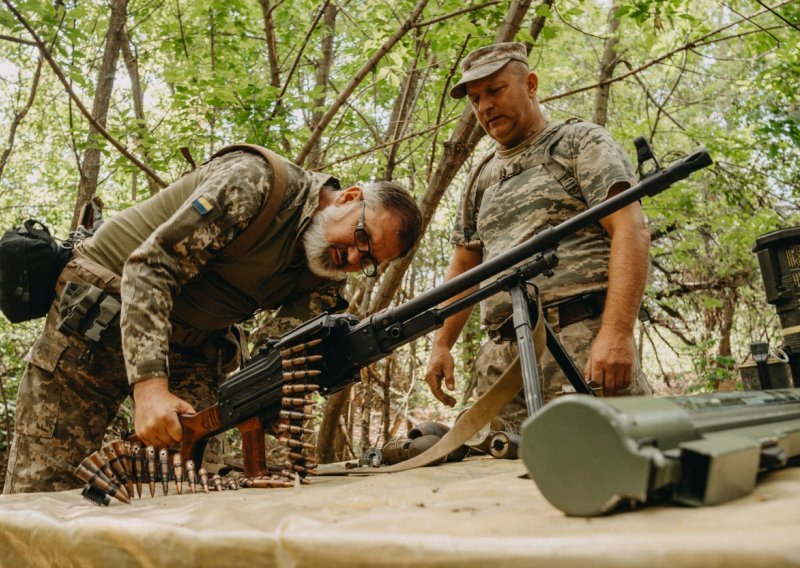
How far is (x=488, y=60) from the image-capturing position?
334 cm

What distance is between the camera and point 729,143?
770cm

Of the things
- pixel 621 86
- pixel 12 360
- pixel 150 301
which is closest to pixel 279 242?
pixel 150 301

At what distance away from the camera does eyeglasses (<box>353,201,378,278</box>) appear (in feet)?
9.98

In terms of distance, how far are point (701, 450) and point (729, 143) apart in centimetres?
785

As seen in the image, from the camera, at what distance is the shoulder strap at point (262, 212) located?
9.37ft

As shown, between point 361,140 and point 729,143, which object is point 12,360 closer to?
point 361,140

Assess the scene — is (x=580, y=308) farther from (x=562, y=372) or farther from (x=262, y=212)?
(x=262, y=212)

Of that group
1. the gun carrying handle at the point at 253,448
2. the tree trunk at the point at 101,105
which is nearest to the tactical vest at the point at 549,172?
the gun carrying handle at the point at 253,448

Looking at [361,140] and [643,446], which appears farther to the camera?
[361,140]

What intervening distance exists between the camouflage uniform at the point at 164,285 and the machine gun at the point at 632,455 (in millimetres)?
1923

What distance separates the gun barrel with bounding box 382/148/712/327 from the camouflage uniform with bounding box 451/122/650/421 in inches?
22.5

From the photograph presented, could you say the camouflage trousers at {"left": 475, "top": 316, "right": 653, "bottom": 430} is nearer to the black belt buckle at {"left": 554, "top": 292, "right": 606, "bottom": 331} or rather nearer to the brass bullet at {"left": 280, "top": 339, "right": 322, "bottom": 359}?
the black belt buckle at {"left": 554, "top": 292, "right": 606, "bottom": 331}

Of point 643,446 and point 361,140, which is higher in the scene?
point 361,140

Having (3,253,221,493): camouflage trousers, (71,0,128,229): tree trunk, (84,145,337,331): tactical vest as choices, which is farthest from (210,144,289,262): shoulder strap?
(71,0,128,229): tree trunk
